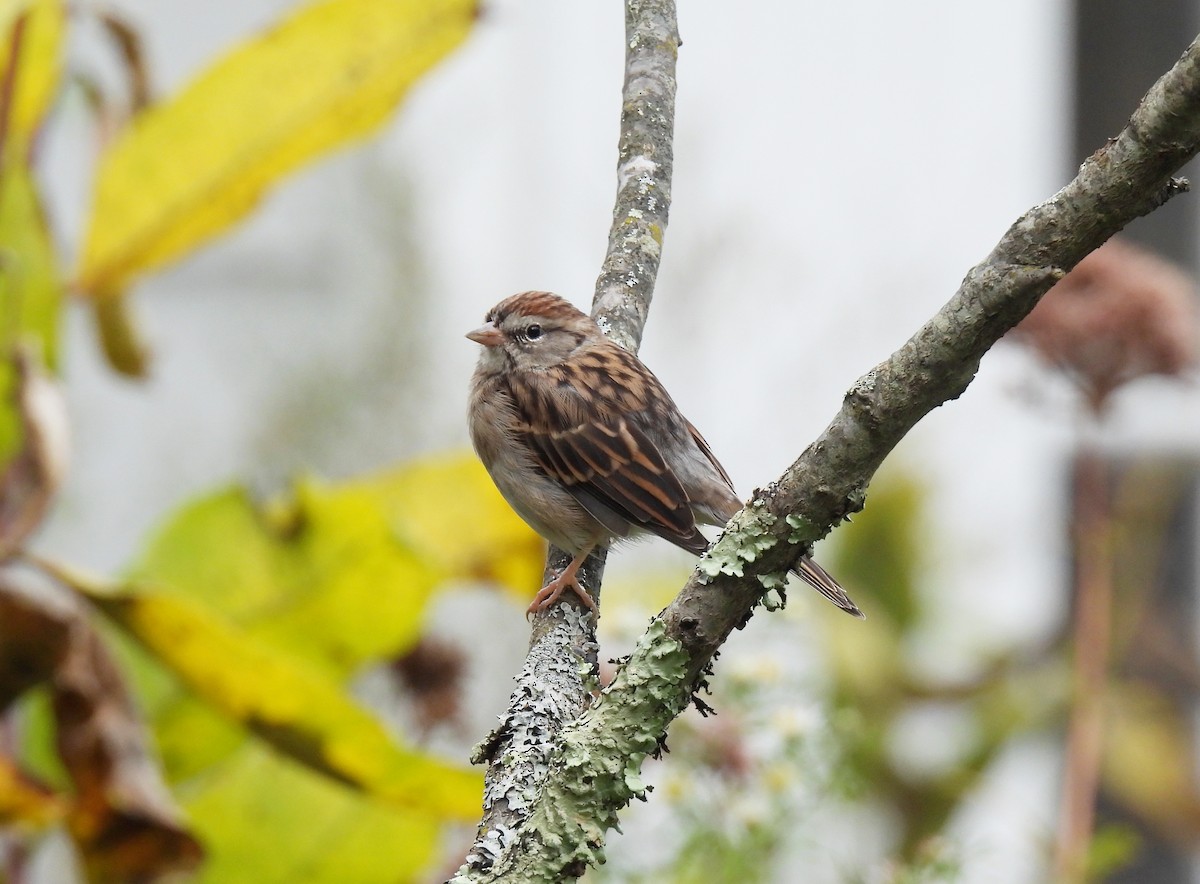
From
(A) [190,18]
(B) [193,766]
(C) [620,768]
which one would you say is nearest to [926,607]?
(B) [193,766]

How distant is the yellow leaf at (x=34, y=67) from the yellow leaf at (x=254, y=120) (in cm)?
18

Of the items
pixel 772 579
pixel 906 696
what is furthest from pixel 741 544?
pixel 906 696

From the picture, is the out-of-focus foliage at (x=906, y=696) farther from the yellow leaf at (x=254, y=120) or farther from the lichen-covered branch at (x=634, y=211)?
the yellow leaf at (x=254, y=120)

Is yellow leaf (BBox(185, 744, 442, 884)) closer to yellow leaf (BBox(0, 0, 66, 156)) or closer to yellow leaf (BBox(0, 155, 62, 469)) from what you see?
yellow leaf (BBox(0, 155, 62, 469))

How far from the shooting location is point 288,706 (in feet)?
7.00

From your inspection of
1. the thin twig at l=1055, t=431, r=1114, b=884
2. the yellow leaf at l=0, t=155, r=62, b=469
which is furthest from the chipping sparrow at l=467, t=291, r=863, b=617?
the yellow leaf at l=0, t=155, r=62, b=469

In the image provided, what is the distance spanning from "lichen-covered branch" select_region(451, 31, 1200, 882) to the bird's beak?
150 centimetres

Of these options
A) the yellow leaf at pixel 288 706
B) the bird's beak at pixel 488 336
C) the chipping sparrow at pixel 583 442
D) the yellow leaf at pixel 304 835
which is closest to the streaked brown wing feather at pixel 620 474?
the chipping sparrow at pixel 583 442

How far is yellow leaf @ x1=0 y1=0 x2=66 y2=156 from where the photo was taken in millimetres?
2605

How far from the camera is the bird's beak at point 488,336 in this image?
267 cm

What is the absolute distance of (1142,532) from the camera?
161 inches

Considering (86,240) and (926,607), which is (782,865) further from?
(86,240)

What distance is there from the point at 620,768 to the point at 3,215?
1943 millimetres

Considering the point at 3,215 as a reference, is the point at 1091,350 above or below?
below
